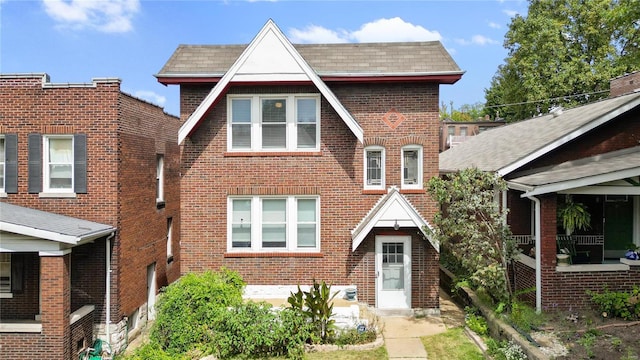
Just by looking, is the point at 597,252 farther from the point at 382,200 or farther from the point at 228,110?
the point at 228,110

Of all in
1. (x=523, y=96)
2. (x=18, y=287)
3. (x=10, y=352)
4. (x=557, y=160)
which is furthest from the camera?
(x=523, y=96)

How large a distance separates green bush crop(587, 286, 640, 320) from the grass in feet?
11.2

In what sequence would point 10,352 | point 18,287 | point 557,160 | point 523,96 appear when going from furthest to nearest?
1. point 523,96
2. point 557,160
3. point 18,287
4. point 10,352

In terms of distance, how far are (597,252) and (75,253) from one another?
624 inches

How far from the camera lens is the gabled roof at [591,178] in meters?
10.6

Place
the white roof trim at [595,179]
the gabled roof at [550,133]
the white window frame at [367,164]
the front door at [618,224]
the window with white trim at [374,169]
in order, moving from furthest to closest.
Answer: the front door at [618,224], the window with white trim at [374,169], the white window frame at [367,164], the gabled roof at [550,133], the white roof trim at [595,179]

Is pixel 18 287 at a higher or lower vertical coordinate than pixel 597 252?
lower

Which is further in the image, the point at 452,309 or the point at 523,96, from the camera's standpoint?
the point at 523,96

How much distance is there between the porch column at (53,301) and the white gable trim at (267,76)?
14.3 ft

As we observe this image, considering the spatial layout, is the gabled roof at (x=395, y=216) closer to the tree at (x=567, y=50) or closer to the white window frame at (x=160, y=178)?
the white window frame at (x=160, y=178)

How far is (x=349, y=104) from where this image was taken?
A: 42.2 ft

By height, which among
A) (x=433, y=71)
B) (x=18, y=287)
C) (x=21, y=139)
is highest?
(x=433, y=71)

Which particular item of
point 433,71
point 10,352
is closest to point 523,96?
point 433,71

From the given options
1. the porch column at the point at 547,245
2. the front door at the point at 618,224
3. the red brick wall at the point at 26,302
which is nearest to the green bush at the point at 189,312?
the red brick wall at the point at 26,302
